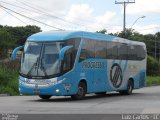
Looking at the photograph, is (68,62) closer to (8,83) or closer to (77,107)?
(77,107)

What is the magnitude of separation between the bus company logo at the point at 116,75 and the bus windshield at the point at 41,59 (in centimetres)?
621

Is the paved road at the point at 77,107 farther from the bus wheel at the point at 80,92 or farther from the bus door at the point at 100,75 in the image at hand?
the bus door at the point at 100,75

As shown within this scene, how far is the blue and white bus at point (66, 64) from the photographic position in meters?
23.3

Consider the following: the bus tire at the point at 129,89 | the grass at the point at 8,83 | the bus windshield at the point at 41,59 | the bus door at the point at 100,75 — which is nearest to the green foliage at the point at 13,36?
the grass at the point at 8,83

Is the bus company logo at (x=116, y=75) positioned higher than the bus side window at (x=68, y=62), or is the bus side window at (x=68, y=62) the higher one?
the bus side window at (x=68, y=62)

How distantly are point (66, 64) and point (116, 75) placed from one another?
667 centimetres

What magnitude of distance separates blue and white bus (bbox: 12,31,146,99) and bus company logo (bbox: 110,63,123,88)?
144mm

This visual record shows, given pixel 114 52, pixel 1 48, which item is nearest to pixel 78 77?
pixel 114 52

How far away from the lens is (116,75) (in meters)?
29.7

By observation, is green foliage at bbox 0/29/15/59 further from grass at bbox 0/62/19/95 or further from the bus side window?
the bus side window

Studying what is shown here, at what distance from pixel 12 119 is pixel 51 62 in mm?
9647

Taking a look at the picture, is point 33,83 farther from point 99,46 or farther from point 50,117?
point 50,117

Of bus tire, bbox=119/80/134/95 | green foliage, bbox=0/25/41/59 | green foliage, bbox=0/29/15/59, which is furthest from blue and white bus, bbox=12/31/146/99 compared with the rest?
green foliage, bbox=0/29/15/59

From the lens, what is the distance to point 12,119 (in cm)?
1390
